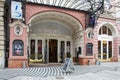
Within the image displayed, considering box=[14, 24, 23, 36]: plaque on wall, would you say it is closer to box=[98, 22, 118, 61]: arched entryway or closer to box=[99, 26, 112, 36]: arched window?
box=[98, 22, 118, 61]: arched entryway

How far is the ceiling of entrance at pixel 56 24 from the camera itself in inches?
837

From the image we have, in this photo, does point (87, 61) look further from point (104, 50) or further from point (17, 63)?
point (17, 63)

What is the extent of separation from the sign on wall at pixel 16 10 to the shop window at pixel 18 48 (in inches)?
87.9

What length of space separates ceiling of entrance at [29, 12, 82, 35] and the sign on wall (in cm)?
351

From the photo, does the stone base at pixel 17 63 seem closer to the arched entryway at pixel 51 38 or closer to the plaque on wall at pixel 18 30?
the plaque on wall at pixel 18 30

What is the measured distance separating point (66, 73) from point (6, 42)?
22.9 ft

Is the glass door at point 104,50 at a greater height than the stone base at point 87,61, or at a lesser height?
greater

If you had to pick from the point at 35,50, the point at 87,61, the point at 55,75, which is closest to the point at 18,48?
the point at 35,50

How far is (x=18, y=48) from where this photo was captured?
1780 cm

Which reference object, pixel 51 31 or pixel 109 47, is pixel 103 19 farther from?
pixel 51 31

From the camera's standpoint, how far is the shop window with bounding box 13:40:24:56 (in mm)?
17672

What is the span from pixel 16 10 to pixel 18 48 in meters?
3.38

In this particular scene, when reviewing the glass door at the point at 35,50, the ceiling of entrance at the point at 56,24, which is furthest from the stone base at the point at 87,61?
the glass door at the point at 35,50

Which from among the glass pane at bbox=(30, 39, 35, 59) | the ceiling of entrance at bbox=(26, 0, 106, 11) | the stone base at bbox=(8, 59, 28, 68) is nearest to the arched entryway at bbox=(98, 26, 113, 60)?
the ceiling of entrance at bbox=(26, 0, 106, 11)
